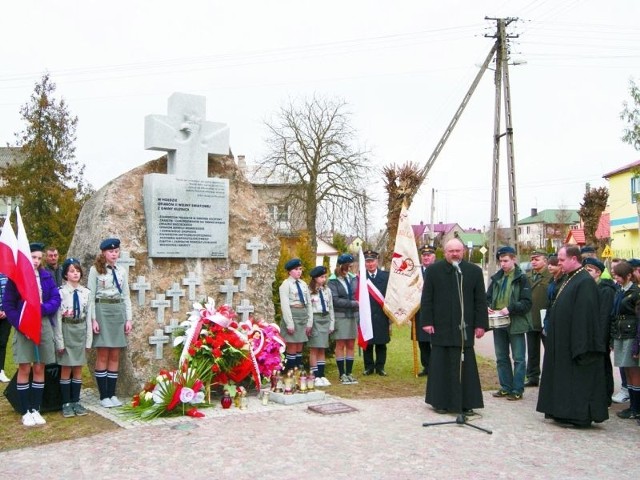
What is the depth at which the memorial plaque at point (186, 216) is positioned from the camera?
7852 millimetres

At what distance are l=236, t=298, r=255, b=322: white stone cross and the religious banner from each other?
2333 mm

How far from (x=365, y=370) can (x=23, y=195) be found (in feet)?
62.0

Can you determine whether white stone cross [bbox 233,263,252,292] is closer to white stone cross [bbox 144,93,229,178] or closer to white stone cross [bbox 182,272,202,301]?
white stone cross [bbox 182,272,202,301]

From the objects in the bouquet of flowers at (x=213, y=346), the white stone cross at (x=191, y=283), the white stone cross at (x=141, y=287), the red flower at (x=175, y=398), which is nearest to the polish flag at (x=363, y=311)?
the bouquet of flowers at (x=213, y=346)

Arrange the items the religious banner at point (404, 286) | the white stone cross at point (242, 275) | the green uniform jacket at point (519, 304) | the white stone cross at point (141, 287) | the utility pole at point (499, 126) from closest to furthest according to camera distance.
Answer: the white stone cross at point (141, 287)
the green uniform jacket at point (519, 304)
the white stone cross at point (242, 275)
the religious banner at point (404, 286)
the utility pole at point (499, 126)

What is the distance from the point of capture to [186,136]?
8.24m

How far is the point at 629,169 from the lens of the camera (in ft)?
126

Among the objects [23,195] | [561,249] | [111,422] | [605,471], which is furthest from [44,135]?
[605,471]

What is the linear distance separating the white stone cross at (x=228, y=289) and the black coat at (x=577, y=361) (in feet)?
13.1

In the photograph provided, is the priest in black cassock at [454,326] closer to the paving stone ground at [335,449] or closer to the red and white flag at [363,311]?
the paving stone ground at [335,449]

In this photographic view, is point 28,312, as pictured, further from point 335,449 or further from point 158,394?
point 335,449

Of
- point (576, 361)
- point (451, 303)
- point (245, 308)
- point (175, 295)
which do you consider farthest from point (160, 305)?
point (576, 361)

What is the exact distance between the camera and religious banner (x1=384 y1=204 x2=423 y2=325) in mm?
9742

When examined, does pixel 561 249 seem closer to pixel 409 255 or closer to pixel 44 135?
pixel 409 255
